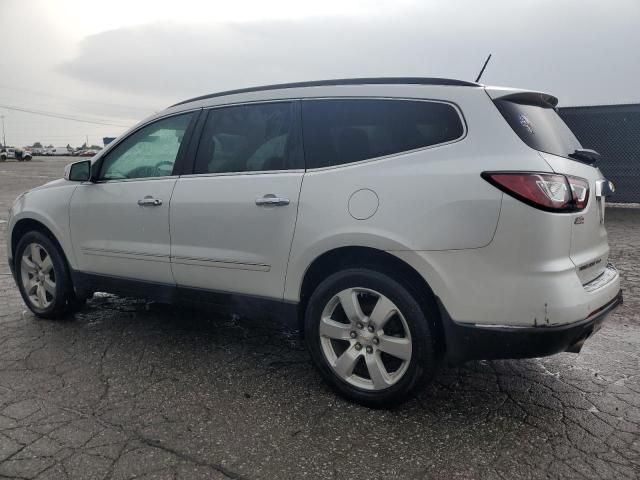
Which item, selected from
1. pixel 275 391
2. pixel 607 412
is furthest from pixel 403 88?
pixel 607 412

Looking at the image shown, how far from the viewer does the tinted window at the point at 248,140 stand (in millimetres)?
3232

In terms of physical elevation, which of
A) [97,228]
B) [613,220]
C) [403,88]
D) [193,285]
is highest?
[403,88]

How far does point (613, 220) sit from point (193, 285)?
950 centimetres

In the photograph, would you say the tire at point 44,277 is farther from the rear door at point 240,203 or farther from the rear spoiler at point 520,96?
the rear spoiler at point 520,96

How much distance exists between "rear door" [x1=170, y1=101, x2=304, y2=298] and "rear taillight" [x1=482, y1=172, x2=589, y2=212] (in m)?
1.13

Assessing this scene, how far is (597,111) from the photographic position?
11.4m

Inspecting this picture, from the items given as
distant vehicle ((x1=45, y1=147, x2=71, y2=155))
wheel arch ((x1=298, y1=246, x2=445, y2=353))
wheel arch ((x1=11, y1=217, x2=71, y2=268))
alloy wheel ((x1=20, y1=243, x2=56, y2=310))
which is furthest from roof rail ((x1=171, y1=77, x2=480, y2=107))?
distant vehicle ((x1=45, y1=147, x2=71, y2=155))

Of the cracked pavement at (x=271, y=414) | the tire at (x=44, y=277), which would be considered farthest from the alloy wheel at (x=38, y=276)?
the cracked pavement at (x=271, y=414)

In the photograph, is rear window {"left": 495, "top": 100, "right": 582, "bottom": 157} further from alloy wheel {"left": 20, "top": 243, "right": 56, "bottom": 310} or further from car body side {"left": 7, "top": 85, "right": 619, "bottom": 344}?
alloy wheel {"left": 20, "top": 243, "right": 56, "bottom": 310}

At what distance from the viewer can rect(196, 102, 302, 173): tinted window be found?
3.23 meters

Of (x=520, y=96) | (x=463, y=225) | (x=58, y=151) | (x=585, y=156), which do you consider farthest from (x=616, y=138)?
(x=58, y=151)

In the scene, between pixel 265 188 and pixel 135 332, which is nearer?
pixel 265 188

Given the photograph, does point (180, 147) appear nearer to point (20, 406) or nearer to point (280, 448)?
point (20, 406)

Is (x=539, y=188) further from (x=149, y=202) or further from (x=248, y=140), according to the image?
(x=149, y=202)
